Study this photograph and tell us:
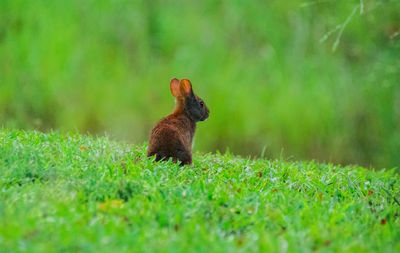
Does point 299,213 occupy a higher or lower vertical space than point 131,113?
lower

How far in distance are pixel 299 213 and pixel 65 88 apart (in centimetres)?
606

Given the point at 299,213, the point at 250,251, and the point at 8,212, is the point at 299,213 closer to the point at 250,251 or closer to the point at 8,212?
the point at 250,251

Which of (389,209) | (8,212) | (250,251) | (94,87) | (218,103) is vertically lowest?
(250,251)

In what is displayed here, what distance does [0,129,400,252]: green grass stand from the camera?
11.1 feet

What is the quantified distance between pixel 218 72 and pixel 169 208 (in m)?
5.94

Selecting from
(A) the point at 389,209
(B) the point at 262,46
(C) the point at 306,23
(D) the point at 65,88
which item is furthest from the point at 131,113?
(A) the point at 389,209

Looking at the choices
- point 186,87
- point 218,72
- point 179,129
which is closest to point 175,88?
point 186,87

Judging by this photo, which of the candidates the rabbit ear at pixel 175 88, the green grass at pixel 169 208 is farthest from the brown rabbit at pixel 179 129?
the green grass at pixel 169 208

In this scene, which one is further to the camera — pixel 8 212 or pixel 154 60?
pixel 154 60

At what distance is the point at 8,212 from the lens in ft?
11.9

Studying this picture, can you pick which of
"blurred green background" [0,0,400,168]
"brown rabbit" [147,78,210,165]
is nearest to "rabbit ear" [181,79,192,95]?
"brown rabbit" [147,78,210,165]

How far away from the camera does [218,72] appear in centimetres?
971

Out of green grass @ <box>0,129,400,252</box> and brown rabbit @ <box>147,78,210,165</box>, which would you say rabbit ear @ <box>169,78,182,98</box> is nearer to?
brown rabbit @ <box>147,78,210,165</box>

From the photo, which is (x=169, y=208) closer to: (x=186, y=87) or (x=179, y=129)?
(x=179, y=129)
